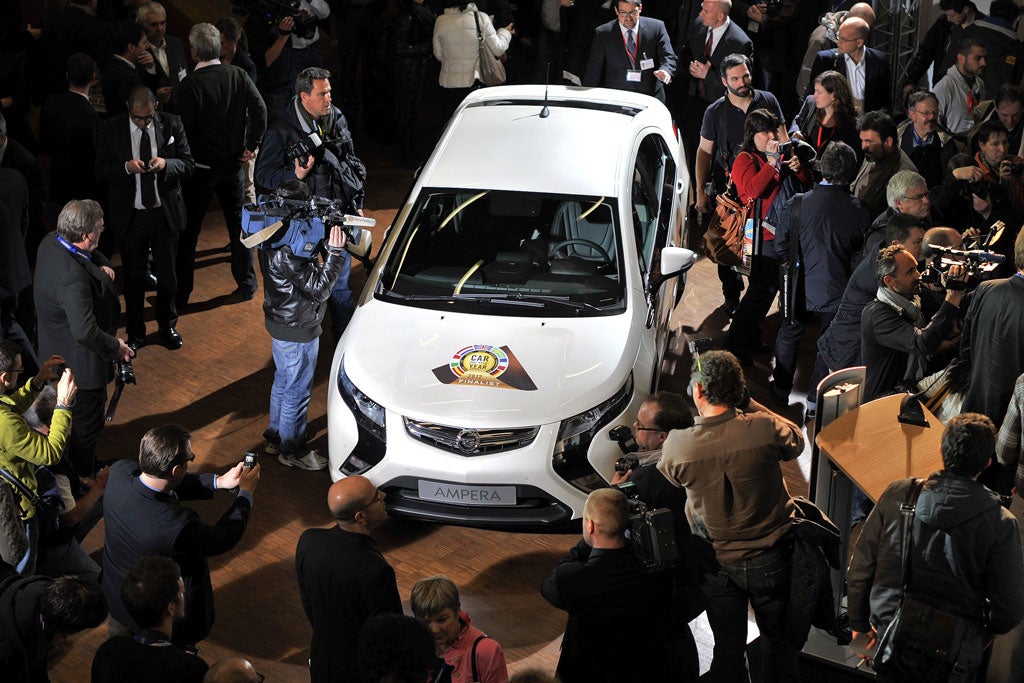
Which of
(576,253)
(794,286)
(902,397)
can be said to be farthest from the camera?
(794,286)

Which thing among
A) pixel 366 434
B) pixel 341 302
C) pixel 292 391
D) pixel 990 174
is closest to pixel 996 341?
pixel 990 174

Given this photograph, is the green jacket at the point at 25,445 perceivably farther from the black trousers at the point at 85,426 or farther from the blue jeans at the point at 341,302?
the blue jeans at the point at 341,302

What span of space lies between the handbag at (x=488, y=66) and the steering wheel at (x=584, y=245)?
448cm

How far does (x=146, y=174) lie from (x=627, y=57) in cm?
452

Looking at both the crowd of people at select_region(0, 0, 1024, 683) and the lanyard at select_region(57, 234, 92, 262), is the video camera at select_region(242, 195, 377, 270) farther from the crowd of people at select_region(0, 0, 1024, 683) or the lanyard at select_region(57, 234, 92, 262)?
the lanyard at select_region(57, 234, 92, 262)

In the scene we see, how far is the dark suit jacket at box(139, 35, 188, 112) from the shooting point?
905cm

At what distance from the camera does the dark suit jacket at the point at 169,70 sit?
356 inches

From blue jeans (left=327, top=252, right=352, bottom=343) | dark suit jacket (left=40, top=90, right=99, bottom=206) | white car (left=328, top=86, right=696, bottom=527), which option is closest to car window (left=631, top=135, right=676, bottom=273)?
white car (left=328, top=86, right=696, bottom=527)

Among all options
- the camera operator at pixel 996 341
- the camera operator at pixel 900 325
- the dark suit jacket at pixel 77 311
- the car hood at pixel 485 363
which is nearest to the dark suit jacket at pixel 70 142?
the dark suit jacket at pixel 77 311

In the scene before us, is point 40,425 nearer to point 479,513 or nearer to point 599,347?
point 479,513

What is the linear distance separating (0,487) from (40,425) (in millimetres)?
667

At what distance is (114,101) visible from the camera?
28.5 feet

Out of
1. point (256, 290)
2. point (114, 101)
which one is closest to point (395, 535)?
point (256, 290)

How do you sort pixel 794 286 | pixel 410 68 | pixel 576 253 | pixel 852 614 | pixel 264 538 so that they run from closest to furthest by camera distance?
pixel 852 614, pixel 264 538, pixel 576 253, pixel 794 286, pixel 410 68
